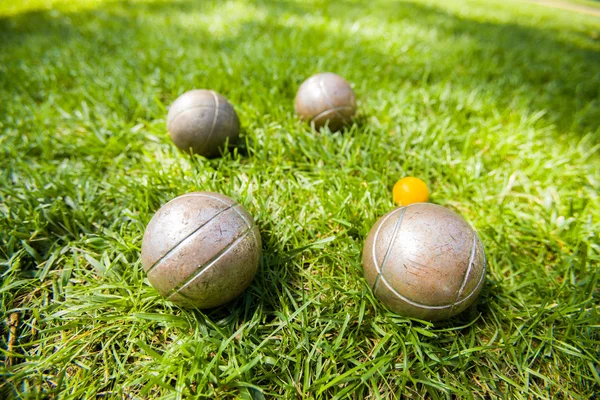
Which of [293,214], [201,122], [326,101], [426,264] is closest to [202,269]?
[293,214]

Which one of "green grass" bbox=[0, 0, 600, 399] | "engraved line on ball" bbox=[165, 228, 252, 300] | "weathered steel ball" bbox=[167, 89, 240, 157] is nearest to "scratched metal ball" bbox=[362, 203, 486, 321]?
"green grass" bbox=[0, 0, 600, 399]

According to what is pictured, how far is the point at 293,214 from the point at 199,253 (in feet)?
3.38

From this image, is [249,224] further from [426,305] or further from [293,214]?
[426,305]

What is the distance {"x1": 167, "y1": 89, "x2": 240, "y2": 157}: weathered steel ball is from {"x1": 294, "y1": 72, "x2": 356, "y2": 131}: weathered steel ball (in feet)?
2.64

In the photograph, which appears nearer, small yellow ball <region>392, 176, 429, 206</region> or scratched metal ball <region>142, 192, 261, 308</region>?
scratched metal ball <region>142, 192, 261, 308</region>

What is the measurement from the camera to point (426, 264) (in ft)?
6.36

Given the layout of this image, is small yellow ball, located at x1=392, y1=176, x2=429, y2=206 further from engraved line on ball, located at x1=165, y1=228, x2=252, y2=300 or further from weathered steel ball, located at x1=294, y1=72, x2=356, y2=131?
engraved line on ball, located at x1=165, y1=228, x2=252, y2=300

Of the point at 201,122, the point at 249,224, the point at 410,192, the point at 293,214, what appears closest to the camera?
the point at 249,224

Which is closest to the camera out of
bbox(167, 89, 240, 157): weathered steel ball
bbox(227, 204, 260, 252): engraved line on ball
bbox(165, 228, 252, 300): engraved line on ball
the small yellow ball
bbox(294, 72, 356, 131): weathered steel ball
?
bbox(165, 228, 252, 300): engraved line on ball

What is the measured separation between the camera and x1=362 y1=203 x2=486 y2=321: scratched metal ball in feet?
6.38

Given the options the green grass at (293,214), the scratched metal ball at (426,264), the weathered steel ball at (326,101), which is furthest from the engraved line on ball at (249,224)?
the weathered steel ball at (326,101)

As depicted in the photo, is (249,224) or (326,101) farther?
(326,101)

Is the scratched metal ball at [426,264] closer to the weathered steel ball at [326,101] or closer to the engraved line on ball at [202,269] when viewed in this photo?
the engraved line on ball at [202,269]

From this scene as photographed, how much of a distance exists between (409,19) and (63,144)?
24.5 ft
